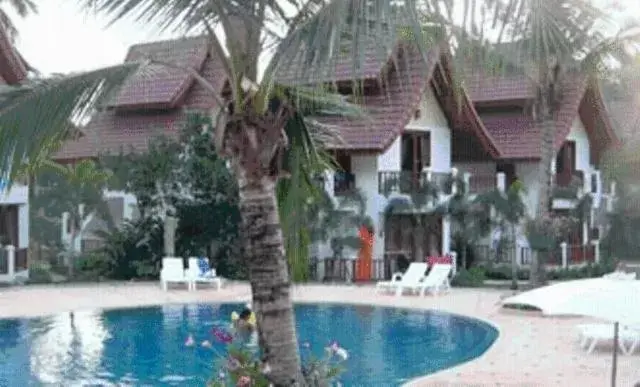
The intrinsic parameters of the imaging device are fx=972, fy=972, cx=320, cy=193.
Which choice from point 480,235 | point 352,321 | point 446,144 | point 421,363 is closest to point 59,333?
point 352,321

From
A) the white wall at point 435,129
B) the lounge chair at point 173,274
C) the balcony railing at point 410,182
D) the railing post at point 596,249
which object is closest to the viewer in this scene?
the lounge chair at point 173,274

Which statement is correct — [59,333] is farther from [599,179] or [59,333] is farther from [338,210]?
[599,179]

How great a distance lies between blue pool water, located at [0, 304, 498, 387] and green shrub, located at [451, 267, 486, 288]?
18.3 ft

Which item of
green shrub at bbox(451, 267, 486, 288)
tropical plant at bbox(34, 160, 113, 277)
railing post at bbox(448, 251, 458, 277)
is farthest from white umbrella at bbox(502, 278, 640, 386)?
tropical plant at bbox(34, 160, 113, 277)

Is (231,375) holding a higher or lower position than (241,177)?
lower

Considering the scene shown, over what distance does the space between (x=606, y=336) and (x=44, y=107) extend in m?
9.99

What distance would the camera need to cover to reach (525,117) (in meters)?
33.9

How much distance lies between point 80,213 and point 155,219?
209 cm

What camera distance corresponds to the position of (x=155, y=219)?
2728 centimetres

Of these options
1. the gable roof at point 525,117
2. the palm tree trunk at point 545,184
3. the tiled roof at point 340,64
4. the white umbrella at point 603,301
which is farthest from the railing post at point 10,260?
the tiled roof at point 340,64

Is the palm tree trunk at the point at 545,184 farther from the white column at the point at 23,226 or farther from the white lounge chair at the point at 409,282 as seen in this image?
the white column at the point at 23,226

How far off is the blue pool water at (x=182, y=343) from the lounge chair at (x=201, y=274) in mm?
2896

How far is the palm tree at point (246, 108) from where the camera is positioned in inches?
249

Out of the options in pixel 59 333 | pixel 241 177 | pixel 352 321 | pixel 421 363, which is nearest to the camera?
pixel 241 177
